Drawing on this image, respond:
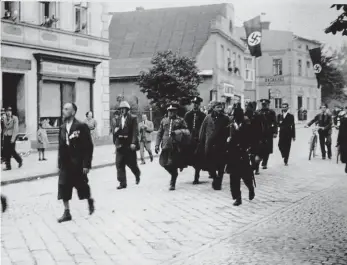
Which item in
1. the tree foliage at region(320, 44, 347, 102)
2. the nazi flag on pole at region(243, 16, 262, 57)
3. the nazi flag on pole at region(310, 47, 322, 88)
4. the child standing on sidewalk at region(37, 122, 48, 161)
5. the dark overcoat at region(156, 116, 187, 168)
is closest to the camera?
the tree foliage at region(320, 44, 347, 102)

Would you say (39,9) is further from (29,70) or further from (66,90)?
(66,90)

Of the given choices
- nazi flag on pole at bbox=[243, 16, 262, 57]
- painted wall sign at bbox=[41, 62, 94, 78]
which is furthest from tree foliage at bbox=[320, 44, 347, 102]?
painted wall sign at bbox=[41, 62, 94, 78]

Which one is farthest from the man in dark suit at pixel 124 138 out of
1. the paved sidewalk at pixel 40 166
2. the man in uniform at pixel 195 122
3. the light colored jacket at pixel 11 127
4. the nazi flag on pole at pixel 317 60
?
the nazi flag on pole at pixel 317 60

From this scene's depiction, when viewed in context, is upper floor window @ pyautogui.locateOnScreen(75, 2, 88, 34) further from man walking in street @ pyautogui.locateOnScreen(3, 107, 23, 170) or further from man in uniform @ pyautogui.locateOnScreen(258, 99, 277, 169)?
man in uniform @ pyautogui.locateOnScreen(258, 99, 277, 169)

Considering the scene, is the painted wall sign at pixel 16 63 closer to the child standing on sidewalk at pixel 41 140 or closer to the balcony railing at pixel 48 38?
the balcony railing at pixel 48 38

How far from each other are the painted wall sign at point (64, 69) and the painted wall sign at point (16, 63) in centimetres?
165

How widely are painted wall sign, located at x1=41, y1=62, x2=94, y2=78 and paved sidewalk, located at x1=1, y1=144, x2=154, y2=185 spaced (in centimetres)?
211

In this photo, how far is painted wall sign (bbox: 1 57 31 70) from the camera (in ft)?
48.9

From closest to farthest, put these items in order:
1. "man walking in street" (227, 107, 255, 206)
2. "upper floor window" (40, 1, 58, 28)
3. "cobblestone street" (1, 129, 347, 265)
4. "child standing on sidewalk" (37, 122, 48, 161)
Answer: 1. "cobblestone street" (1, 129, 347, 265)
2. "man walking in street" (227, 107, 255, 206)
3. "upper floor window" (40, 1, 58, 28)
4. "child standing on sidewalk" (37, 122, 48, 161)

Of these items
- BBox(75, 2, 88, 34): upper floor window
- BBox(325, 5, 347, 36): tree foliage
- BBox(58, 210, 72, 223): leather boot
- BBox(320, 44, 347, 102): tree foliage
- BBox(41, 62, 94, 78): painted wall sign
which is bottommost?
BBox(58, 210, 72, 223): leather boot

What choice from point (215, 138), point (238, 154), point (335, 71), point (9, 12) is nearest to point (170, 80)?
point (9, 12)

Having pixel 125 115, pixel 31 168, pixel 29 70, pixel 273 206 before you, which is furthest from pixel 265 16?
pixel 29 70

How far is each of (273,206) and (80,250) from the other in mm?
3804

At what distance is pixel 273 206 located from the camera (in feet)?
28.6
